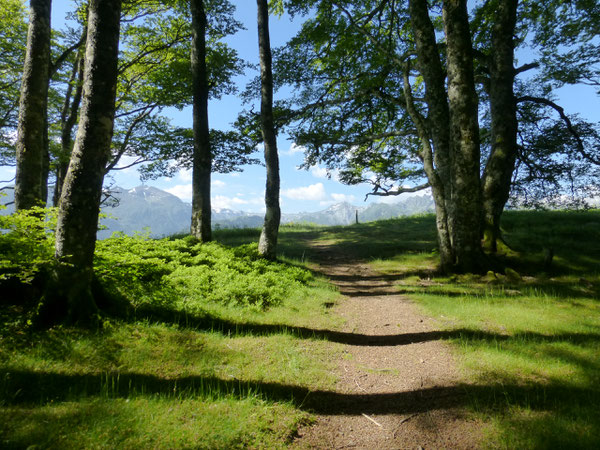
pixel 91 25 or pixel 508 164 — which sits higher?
pixel 91 25

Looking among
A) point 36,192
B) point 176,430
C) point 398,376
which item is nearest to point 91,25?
point 36,192

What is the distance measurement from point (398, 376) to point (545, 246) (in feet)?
36.4

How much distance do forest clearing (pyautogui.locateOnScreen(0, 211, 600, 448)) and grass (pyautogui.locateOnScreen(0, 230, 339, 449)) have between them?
0.05ft

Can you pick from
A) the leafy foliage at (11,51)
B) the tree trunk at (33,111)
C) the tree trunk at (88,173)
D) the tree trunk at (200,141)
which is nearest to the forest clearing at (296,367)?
the tree trunk at (88,173)

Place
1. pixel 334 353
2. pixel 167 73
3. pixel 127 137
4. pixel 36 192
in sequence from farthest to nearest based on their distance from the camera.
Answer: pixel 127 137
pixel 167 73
pixel 36 192
pixel 334 353

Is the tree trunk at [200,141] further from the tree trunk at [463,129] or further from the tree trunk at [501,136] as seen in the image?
the tree trunk at [501,136]

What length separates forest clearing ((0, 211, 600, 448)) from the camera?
8.29ft

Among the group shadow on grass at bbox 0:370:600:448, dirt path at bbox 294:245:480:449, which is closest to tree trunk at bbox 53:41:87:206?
shadow on grass at bbox 0:370:600:448

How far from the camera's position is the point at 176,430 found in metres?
2.44

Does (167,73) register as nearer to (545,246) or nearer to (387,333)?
(387,333)

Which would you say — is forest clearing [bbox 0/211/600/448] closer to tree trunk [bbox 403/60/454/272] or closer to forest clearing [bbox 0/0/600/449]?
forest clearing [bbox 0/0/600/449]

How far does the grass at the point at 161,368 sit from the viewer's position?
93.7 inches

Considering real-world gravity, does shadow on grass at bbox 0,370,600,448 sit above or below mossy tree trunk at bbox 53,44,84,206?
below

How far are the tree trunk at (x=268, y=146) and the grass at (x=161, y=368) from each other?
13.1 feet
